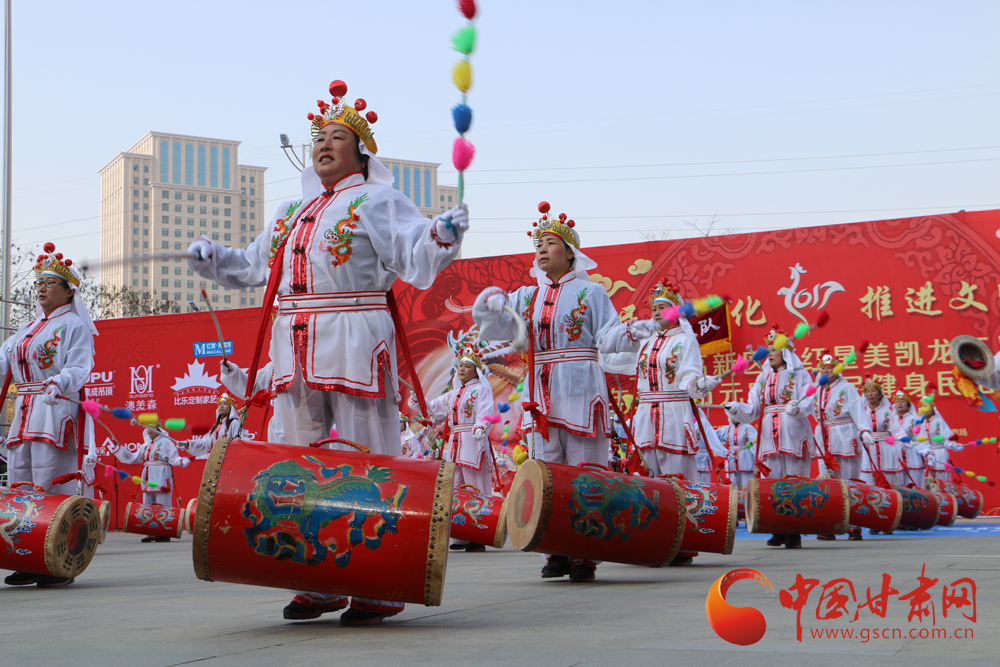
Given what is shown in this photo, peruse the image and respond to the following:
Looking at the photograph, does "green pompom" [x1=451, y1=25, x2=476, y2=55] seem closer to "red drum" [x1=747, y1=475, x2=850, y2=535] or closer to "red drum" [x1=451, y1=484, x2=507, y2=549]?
"red drum" [x1=451, y1=484, x2=507, y2=549]

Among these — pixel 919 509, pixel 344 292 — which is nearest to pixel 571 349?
pixel 344 292

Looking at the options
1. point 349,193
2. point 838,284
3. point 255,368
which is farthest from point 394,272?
point 838,284

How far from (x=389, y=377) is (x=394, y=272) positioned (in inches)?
15.1

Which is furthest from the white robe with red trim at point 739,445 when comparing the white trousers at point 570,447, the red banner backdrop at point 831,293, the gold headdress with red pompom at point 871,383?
the white trousers at point 570,447

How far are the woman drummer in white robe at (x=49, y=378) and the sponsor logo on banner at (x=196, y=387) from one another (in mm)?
11066

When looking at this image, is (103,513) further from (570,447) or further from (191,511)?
(570,447)

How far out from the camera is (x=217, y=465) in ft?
10.7

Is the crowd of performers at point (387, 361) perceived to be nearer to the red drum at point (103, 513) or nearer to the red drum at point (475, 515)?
the red drum at point (103, 513)

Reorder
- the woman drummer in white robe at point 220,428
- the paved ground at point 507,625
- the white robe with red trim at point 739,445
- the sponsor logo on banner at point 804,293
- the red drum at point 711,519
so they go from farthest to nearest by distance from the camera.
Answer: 1. the white robe with red trim at point 739,445
2. the sponsor logo on banner at point 804,293
3. the woman drummer in white robe at point 220,428
4. the red drum at point 711,519
5. the paved ground at point 507,625

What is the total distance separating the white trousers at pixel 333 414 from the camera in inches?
144

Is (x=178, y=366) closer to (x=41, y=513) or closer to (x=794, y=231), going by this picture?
(x=794, y=231)

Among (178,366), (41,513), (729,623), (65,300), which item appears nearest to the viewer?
(729,623)

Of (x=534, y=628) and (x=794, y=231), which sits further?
(x=794, y=231)

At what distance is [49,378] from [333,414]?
304 cm
